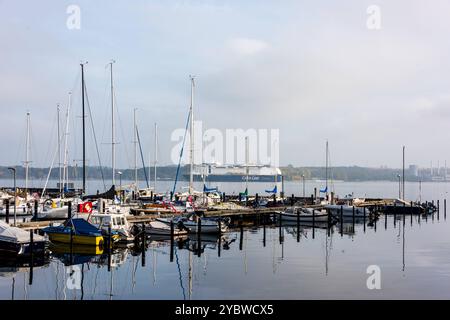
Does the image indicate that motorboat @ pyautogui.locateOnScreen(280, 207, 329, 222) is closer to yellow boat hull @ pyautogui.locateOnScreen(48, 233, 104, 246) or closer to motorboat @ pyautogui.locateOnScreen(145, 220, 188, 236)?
motorboat @ pyautogui.locateOnScreen(145, 220, 188, 236)

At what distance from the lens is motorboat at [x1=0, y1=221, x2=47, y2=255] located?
3300 centimetres

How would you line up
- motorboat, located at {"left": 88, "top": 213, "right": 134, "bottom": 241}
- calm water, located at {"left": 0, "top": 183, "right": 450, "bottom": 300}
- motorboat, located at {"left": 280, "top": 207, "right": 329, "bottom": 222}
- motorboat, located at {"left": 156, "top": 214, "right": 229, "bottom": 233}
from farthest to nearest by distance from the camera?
motorboat, located at {"left": 280, "top": 207, "right": 329, "bottom": 222} → motorboat, located at {"left": 156, "top": 214, "right": 229, "bottom": 233} → motorboat, located at {"left": 88, "top": 213, "right": 134, "bottom": 241} → calm water, located at {"left": 0, "top": 183, "right": 450, "bottom": 300}

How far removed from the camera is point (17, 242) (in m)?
32.9

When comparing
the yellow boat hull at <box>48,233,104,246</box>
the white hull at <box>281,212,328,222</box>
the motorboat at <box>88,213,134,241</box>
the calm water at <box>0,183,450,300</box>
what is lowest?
the calm water at <box>0,183,450,300</box>

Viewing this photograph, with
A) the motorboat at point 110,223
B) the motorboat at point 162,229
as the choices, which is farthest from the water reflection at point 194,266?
the motorboat at point 110,223

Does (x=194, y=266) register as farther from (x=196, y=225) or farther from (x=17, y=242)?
(x=196, y=225)

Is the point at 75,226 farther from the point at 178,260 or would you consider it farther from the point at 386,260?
the point at 386,260

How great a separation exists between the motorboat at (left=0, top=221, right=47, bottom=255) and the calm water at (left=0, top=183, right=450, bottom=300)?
1113 mm

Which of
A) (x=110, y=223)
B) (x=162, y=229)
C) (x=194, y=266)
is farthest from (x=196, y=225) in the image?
(x=194, y=266)

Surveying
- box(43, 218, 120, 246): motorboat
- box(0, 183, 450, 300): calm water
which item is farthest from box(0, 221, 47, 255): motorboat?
box(43, 218, 120, 246): motorboat

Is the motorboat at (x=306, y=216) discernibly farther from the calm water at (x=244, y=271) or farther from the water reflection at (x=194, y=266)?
the calm water at (x=244, y=271)
